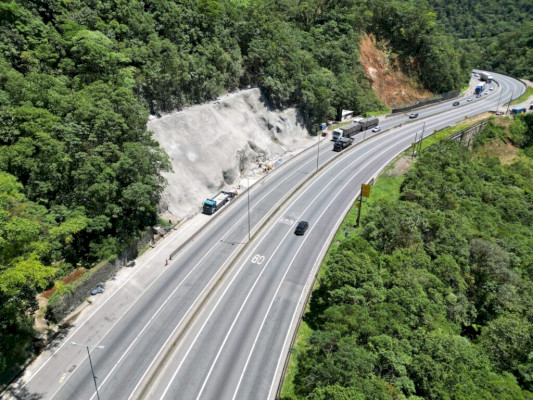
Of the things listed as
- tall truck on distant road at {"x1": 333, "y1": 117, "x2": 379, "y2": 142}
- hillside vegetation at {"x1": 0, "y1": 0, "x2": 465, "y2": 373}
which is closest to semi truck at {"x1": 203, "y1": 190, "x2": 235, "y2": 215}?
hillside vegetation at {"x1": 0, "y1": 0, "x2": 465, "y2": 373}

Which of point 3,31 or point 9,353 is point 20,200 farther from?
point 3,31

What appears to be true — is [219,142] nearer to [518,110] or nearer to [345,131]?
[345,131]

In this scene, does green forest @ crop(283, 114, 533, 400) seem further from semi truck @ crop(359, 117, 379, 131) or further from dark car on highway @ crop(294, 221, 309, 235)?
semi truck @ crop(359, 117, 379, 131)

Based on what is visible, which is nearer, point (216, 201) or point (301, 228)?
point (301, 228)

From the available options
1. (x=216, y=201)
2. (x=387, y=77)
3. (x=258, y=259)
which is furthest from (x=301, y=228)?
(x=387, y=77)

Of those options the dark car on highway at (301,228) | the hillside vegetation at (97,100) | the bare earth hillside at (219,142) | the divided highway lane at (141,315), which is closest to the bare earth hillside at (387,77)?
the hillside vegetation at (97,100)

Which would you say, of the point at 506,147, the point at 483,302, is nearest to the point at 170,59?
the point at 483,302
